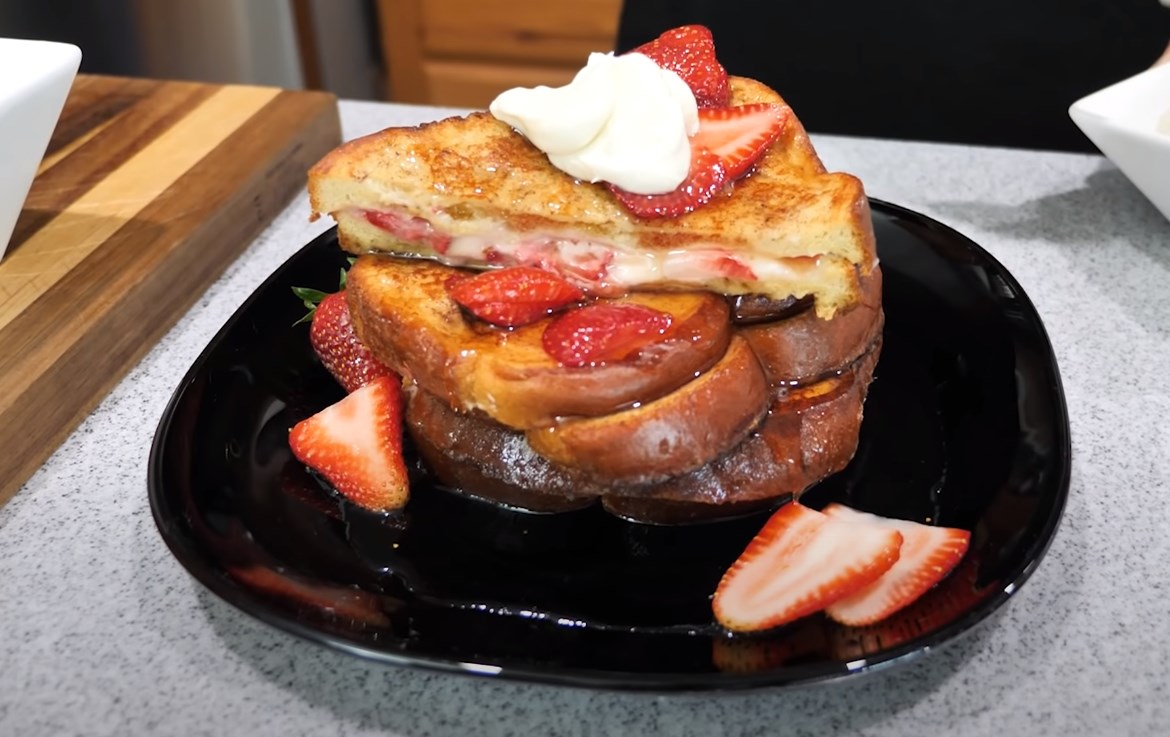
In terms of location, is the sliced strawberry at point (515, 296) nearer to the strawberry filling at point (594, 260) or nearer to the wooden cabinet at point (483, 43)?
A: the strawberry filling at point (594, 260)

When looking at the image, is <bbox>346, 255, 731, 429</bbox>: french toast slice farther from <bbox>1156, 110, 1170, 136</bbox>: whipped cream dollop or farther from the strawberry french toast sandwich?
<bbox>1156, 110, 1170, 136</bbox>: whipped cream dollop

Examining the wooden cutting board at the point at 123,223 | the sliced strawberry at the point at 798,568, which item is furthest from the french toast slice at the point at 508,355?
the wooden cutting board at the point at 123,223

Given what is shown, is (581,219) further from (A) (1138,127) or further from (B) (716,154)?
(A) (1138,127)

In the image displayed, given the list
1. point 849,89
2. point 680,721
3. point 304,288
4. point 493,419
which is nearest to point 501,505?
point 493,419

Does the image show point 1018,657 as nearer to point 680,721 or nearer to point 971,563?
point 971,563

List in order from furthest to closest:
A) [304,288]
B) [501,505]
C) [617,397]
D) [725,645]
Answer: [304,288] < [501,505] < [617,397] < [725,645]
